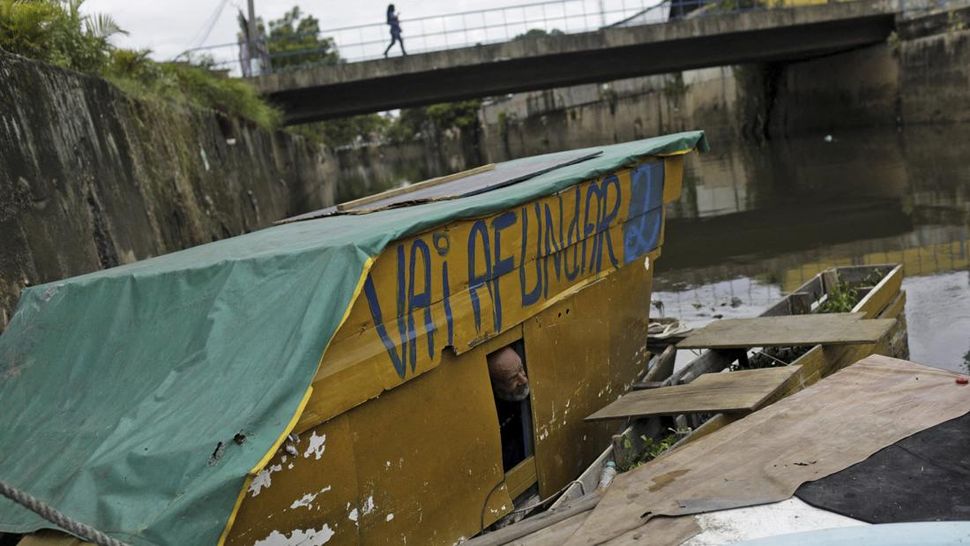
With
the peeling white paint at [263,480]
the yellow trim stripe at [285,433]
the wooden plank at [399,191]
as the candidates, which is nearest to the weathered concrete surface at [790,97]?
the wooden plank at [399,191]

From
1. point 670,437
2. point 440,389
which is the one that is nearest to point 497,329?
point 440,389

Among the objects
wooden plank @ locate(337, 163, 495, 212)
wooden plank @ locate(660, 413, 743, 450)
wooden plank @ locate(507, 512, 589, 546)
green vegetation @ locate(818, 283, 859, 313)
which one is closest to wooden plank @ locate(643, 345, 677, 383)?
wooden plank @ locate(660, 413, 743, 450)

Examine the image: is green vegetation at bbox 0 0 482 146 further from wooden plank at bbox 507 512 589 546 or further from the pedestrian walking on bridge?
Answer: wooden plank at bbox 507 512 589 546

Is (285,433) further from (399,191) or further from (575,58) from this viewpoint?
(575,58)

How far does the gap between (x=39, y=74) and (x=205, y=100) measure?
11379 millimetres

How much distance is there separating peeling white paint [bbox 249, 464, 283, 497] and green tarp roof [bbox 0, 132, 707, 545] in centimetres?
24

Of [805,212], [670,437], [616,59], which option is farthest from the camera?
[616,59]

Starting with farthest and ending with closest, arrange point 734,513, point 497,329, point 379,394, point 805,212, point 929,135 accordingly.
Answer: point 929,135
point 805,212
point 497,329
point 379,394
point 734,513

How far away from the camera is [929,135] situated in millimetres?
24359

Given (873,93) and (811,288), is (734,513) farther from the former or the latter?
(873,93)

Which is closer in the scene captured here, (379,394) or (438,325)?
(379,394)

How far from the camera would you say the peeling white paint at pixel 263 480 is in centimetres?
341

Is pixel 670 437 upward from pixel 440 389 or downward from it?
downward

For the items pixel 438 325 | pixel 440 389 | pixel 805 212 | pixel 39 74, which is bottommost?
pixel 805 212
